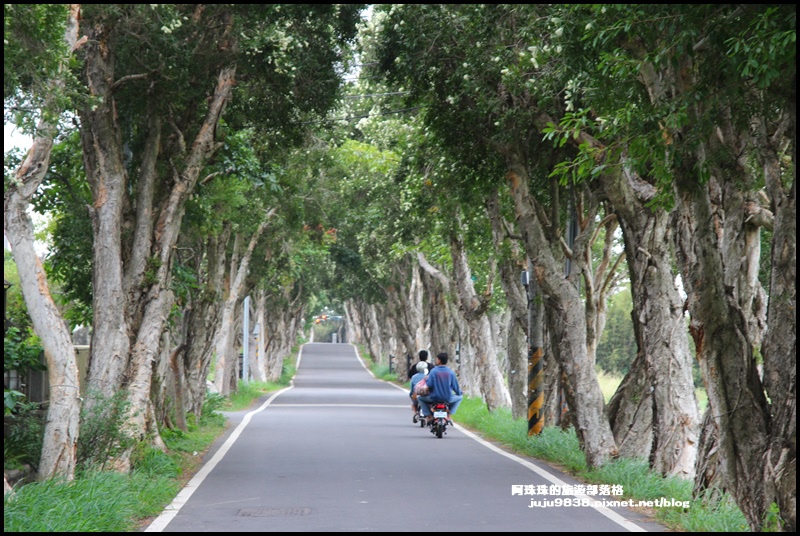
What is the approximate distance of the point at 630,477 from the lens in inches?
492

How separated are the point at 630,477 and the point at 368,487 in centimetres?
300

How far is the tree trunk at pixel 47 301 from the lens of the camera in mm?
10125

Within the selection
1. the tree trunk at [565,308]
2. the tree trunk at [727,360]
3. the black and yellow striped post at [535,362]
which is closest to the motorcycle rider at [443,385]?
the black and yellow striped post at [535,362]

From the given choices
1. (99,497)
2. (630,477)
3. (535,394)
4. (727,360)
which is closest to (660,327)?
(630,477)

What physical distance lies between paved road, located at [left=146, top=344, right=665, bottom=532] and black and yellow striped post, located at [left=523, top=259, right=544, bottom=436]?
2.67ft

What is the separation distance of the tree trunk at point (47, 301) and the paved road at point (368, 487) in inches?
50.7

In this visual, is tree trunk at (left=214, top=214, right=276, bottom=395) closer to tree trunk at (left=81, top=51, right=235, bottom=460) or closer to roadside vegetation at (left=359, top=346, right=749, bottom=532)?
roadside vegetation at (left=359, top=346, right=749, bottom=532)

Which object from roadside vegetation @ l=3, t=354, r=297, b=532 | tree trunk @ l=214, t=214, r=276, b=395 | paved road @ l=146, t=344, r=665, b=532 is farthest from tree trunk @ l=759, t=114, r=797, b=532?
tree trunk @ l=214, t=214, r=276, b=395

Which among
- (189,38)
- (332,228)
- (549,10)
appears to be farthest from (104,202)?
(332,228)

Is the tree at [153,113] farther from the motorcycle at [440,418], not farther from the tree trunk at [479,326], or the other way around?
the tree trunk at [479,326]

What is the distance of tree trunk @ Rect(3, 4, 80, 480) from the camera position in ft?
33.2

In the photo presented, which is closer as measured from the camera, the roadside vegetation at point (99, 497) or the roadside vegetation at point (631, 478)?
the roadside vegetation at point (99, 497)

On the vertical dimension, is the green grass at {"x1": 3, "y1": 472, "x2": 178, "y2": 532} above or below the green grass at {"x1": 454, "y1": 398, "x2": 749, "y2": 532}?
above

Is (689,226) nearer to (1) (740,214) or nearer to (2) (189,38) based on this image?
(1) (740,214)
